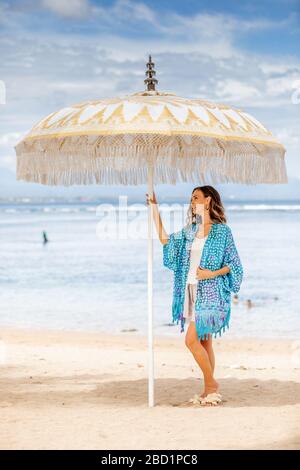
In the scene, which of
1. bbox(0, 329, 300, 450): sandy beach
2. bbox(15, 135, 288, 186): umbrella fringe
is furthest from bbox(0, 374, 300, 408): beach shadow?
bbox(15, 135, 288, 186): umbrella fringe

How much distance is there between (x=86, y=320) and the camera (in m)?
14.6

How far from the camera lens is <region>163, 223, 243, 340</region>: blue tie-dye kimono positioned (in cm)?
613

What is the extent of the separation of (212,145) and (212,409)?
2.09 metres

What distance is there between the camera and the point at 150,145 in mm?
5898

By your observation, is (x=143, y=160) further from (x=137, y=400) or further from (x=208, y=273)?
(x=137, y=400)

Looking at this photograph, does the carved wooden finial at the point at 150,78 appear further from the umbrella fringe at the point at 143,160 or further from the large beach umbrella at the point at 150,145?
the umbrella fringe at the point at 143,160

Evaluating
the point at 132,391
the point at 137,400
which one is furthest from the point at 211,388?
the point at 132,391

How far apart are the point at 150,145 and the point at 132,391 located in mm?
2413

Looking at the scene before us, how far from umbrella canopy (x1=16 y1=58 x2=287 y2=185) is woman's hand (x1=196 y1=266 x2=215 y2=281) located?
74 cm

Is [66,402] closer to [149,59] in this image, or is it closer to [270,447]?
[270,447]

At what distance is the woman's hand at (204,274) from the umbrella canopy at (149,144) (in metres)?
0.74

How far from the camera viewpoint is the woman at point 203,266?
20.1 feet

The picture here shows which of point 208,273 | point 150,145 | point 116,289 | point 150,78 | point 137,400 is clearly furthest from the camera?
point 116,289

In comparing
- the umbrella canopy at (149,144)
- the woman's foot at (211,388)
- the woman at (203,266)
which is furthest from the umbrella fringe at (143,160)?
the woman's foot at (211,388)
